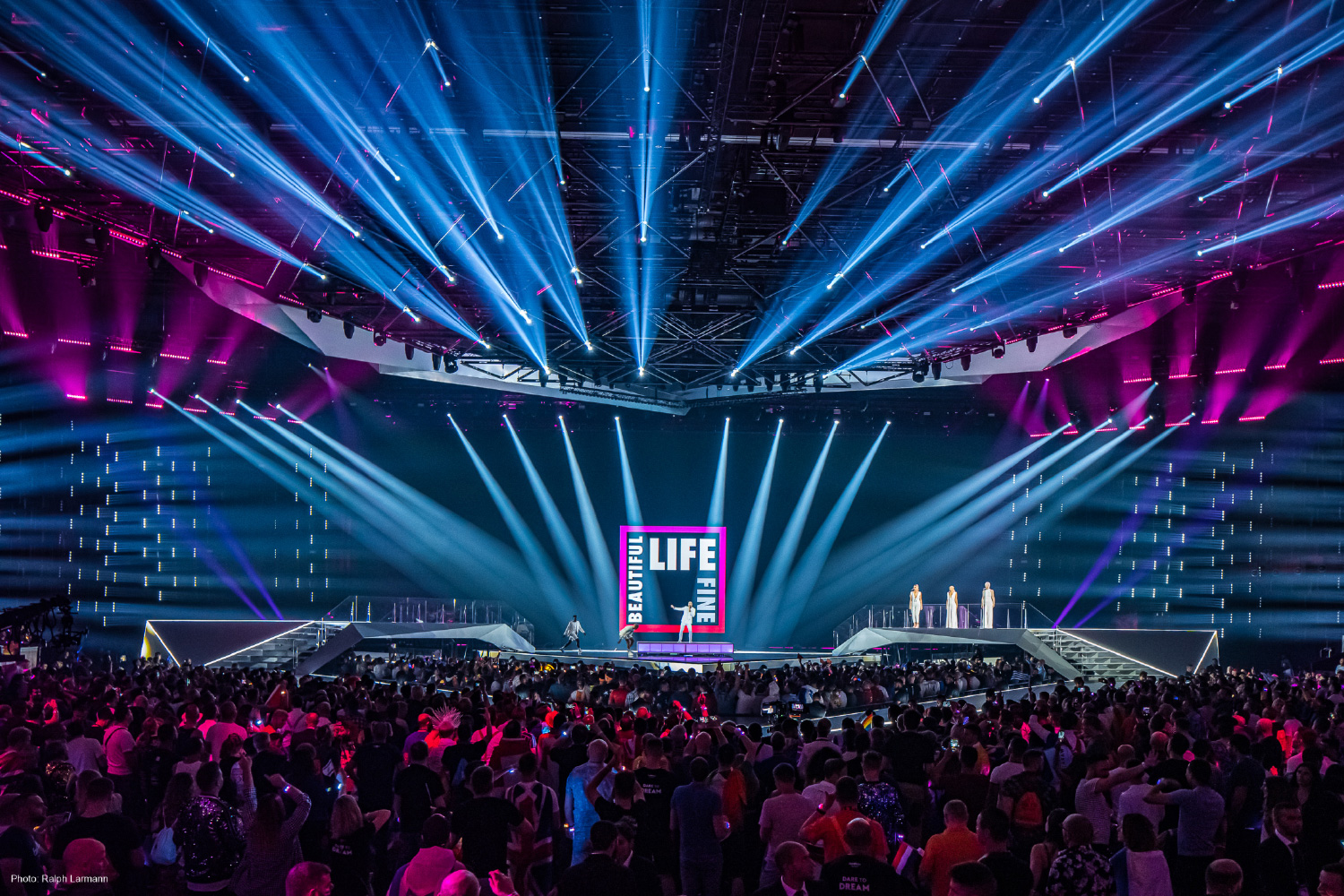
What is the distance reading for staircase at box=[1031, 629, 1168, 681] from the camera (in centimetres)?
2361

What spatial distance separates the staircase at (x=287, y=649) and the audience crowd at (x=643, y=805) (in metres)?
13.5

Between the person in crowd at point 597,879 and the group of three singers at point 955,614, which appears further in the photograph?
the group of three singers at point 955,614

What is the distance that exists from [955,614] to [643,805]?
70.7ft

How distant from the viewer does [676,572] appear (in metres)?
29.3

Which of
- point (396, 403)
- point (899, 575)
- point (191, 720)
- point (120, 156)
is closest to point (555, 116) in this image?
point (120, 156)

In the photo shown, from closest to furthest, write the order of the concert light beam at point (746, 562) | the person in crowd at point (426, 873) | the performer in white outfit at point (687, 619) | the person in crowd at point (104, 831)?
1. the person in crowd at point (426, 873)
2. the person in crowd at point (104, 831)
3. the performer in white outfit at point (687, 619)
4. the concert light beam at point (746, 562)

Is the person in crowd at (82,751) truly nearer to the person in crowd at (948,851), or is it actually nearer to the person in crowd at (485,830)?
the person in crowd at (485,830)

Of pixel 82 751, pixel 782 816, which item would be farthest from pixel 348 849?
pixel 82 751

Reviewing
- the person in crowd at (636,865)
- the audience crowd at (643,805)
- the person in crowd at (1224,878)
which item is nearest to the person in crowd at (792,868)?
the audience crowd at (643,805)

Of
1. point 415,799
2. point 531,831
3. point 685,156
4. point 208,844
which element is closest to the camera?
point 208,844

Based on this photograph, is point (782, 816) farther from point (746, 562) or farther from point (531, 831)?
point (746, 562)

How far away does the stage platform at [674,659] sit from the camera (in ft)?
78.1

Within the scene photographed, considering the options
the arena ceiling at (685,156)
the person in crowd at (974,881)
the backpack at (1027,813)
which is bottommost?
the backpack at (1027,813)

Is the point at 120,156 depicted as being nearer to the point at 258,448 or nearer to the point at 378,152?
the point at 378,152
